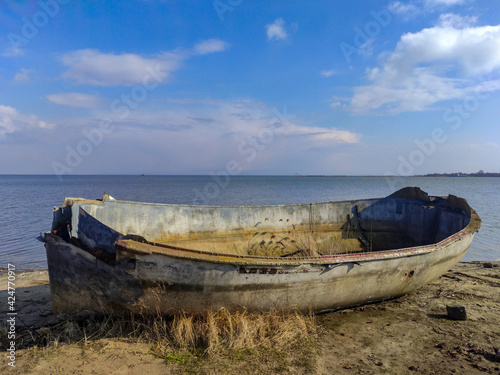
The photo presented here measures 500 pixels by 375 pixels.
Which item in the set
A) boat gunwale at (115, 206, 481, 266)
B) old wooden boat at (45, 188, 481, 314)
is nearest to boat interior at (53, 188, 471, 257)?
old wooden boat at (45, 188, 481, 314)

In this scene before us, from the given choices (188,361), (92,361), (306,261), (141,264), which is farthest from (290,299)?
(92,361)

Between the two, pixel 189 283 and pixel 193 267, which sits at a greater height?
pixel 193 267

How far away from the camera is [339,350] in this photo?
3727mm

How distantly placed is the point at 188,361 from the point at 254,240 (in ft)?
11.6

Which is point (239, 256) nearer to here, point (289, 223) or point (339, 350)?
point (339, 350)

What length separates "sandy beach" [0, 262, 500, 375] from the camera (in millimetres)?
3305

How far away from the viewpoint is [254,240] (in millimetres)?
6770

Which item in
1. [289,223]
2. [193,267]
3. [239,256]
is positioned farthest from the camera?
[289,223]

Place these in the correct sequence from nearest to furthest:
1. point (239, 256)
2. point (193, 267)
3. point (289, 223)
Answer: point (193, 267)
point (239, 256)
point (289, 223)

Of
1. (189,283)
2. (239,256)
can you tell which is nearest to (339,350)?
(239,256)

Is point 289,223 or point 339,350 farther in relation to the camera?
point 289,223

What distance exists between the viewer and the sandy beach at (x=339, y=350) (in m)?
3.30

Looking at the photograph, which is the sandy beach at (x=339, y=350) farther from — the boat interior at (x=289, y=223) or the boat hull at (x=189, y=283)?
the boat interior at (x=289, y=223)

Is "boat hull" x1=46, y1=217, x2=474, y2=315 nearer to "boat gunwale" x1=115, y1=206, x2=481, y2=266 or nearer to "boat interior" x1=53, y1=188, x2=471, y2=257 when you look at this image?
"boat gunwale" x1=115, y1=206, x2=481, y2=266
